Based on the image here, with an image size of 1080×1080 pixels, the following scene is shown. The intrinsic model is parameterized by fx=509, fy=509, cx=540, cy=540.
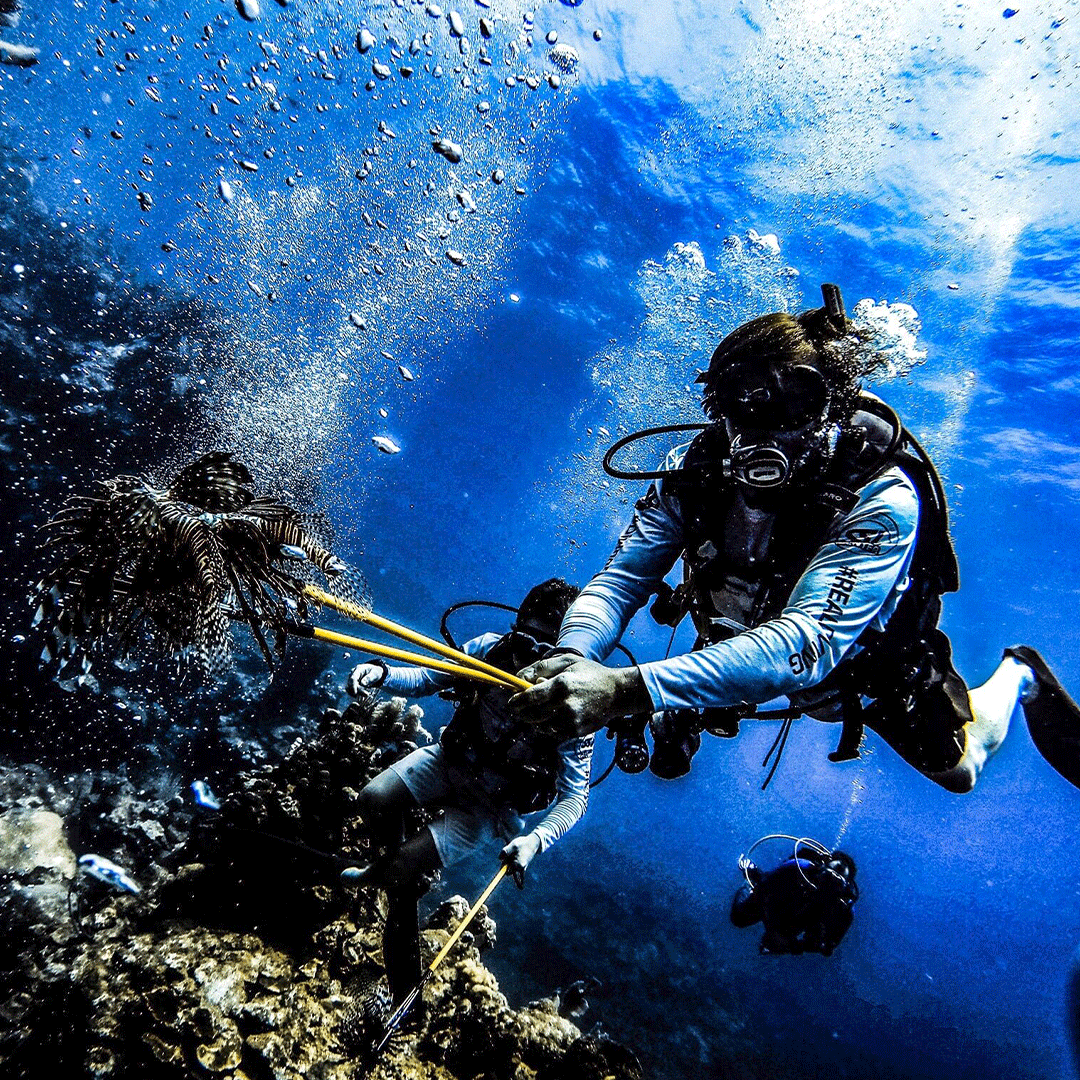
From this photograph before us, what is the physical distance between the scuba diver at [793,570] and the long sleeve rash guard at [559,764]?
1.65 metres

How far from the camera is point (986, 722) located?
3.61m

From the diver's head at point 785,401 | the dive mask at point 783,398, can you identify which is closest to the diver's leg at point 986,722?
the diver's head at point 785,401

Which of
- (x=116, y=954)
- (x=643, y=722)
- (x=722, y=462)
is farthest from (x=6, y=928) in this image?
(x=722, y=462)

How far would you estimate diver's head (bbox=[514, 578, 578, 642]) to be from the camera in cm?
468

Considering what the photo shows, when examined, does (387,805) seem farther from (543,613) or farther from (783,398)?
(783,398)

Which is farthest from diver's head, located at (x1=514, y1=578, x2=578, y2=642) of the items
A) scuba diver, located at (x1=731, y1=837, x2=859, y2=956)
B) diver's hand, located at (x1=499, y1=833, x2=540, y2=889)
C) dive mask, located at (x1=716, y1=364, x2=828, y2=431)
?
scuba diver, located at (x1=731, y1=837, x2=859, y2=956)

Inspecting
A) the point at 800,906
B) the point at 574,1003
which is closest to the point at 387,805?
the point at 574,1003

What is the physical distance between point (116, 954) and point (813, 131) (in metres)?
20.0

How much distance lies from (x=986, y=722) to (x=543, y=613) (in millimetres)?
3383

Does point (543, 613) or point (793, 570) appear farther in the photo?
point (543, 613)

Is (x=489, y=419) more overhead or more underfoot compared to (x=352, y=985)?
more overhead

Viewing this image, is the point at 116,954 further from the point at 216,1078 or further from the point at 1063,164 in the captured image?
the point at 1063,164

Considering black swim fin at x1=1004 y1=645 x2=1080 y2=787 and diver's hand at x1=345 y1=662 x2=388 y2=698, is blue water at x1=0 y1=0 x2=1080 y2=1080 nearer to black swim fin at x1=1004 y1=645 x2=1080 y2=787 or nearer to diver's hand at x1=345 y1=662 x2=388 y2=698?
diver's hand at x1=345 y1=662 x2=388 y2=698

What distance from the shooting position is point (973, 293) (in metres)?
14.6
